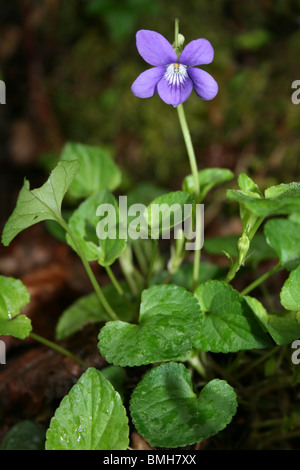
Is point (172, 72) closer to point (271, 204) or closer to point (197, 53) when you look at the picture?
point (197, 53)

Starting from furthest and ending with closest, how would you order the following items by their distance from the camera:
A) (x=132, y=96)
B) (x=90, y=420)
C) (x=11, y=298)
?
(x=132, y=96) < (x=11, y=298) < (x=90, y=420)

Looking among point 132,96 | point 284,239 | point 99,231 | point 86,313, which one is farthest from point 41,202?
point 132,96

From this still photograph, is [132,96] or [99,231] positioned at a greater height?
[132,96]

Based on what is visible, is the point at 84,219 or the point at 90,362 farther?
the point at 90,362

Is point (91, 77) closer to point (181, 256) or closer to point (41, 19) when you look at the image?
point (41, 19)

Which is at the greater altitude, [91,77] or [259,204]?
[91,77]

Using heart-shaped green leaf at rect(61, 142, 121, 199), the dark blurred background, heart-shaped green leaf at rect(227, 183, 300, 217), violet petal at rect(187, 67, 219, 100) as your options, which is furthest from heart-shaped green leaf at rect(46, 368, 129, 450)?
the dark blurred background

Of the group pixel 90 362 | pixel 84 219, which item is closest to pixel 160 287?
pixel 84 219
